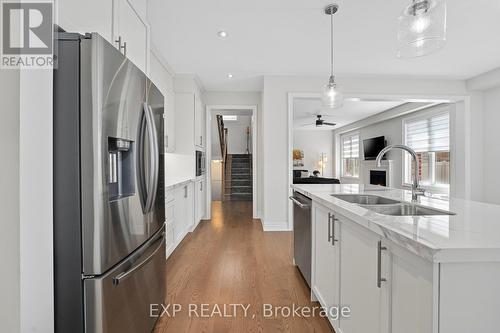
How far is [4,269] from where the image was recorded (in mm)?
949

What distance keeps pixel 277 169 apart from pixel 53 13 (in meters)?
3.64

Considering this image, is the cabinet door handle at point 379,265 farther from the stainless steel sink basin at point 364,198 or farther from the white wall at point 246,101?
the white wall at point 246,101

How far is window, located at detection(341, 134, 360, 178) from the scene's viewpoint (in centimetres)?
931

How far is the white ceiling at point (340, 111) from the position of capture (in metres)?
6.30

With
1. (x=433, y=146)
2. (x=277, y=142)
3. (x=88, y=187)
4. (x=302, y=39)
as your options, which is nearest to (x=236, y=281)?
(x=88, y=187)

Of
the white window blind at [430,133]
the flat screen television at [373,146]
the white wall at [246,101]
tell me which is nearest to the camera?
the white wall at [246,101]

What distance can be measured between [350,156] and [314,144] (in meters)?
1.67

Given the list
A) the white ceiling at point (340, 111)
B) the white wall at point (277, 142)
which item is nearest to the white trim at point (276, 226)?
the white wall at point (277, 142)

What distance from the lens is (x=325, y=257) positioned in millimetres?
1734

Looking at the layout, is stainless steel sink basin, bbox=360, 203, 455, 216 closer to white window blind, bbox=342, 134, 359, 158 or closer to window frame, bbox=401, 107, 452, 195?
window frame, bbox=401, 107, 452, 195

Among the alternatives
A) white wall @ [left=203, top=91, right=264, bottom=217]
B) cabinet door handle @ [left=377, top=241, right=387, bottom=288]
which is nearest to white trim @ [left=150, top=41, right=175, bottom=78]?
white wall @ [left=203, top=91, right=264, bottom=217]

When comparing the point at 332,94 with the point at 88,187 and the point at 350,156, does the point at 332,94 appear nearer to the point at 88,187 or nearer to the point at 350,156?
the point at 88,187

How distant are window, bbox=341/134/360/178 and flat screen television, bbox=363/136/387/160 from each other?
1088 mm

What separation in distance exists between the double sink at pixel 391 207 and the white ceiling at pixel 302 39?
5.96ft
